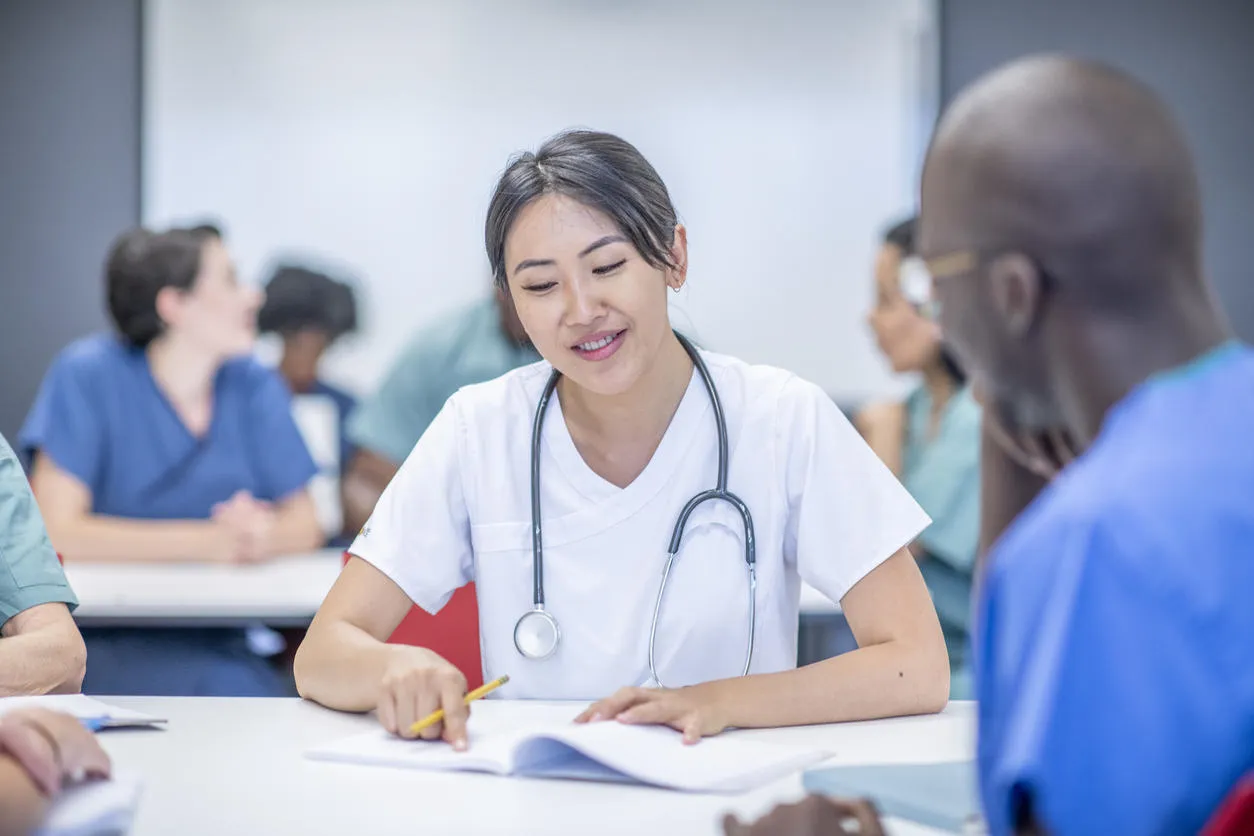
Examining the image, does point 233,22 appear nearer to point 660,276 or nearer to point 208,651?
point 208,651

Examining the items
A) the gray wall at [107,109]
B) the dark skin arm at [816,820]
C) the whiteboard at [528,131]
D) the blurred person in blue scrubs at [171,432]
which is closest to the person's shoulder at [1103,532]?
the dark skin arm at [816,820]

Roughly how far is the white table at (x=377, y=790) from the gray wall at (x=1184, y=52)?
10.7ft

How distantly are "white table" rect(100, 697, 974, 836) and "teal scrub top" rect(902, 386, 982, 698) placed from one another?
3.74 ft

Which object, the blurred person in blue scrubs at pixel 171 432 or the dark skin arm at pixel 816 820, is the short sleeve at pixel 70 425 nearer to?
the blurred person in blue scrubs at pixel 171 432

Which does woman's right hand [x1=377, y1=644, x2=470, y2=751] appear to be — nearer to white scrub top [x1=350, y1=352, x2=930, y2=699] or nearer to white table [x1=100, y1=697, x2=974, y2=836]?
white table [x1=100, y1=697, x2=974, y2=836]

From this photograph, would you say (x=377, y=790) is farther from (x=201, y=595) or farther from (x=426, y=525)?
(x=201, y=595)

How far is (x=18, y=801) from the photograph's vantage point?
34.1 inches

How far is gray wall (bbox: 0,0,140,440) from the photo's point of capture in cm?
408

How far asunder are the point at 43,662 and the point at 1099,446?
117 cm

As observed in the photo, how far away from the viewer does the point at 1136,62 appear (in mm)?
4148

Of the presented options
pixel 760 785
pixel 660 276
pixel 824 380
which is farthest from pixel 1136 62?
pixel 760 785

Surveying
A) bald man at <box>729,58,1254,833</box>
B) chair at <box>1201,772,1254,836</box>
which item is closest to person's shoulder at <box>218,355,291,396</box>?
bald man at <box>729,58,1254,833</box>

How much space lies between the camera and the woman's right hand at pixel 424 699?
1.19 metres

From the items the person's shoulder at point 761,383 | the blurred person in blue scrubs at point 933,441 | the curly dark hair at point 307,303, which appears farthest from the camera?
the curly dark hair at point 307,303
